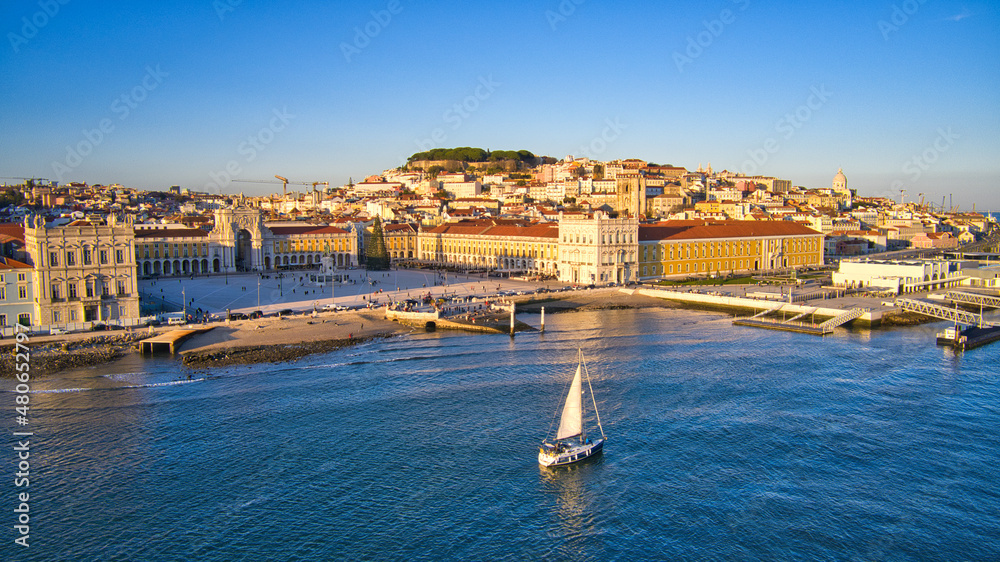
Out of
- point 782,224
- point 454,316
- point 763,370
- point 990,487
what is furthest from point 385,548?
point 782,224

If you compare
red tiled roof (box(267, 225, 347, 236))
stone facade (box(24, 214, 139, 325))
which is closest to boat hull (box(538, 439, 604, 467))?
stone facade (box(24, 214, 139, 325))

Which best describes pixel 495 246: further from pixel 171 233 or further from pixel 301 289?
pixel 171 233

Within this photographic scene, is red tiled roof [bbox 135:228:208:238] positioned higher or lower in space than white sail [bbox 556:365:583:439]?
higher

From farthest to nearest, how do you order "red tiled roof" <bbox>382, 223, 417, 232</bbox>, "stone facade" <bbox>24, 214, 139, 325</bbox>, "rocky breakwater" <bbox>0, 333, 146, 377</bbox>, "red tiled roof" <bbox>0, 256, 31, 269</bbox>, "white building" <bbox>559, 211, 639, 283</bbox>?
"red tiled roof" <bbox>382, 223, 417, 232</bbox>
"white building" <bbox>559, 211, 639, 283</bbox>
"stone facade" <bbox>24, 214, 139, 325</bbox>
"red tiled roof" <bbox>0, 256, 31, 269</bbox>
"rocky breakwater" <bbox>0, 333, 146, 377</bbox>

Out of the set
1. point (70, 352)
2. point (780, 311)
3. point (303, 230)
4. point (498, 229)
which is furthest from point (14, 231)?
point (780, 311)

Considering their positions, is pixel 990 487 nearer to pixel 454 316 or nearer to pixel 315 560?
pixel 315 560

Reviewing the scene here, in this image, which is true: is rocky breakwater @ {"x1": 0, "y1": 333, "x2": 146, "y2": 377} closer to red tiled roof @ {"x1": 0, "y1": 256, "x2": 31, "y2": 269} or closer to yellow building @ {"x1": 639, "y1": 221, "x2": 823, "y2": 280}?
red tiled roof @ {"x1": 0, "y1": 256, "x2": 31, "y2": 269}

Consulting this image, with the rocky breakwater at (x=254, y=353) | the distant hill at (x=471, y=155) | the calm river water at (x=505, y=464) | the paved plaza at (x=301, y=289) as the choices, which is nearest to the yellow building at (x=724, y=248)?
the paved plaza at (x=301, y=289)

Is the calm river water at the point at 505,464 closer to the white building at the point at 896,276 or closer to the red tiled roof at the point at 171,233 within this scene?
the white building at the point at 896,276
